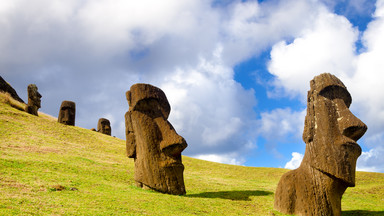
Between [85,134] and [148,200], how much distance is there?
2829 centimetres

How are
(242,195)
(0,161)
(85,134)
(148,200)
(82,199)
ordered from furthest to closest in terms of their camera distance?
(85,134) < (242,195) < (0,161) < (148,200) < (82,199)

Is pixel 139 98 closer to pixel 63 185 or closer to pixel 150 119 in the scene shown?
pixel 150 119

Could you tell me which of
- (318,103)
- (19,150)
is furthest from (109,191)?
(19,150)

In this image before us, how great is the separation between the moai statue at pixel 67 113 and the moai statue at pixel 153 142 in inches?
1109

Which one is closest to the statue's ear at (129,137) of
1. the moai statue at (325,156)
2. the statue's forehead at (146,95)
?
the statue's forehead at (146,95)

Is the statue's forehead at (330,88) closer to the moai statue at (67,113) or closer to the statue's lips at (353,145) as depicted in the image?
the statue's lips at (353,145)

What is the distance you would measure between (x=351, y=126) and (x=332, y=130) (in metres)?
0.68

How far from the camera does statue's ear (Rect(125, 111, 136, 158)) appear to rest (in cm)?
1654

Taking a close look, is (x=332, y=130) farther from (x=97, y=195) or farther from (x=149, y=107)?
(x=97, y=195)

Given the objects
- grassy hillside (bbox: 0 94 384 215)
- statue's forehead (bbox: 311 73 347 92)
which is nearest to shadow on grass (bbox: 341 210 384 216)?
grassy hillside (bbox: 0 94 384 215)

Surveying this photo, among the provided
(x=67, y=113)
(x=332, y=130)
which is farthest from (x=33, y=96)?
(x=332, y=130)

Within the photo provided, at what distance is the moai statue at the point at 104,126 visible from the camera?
50241mm

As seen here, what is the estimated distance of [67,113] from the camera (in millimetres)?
42688

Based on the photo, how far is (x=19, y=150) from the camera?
72.6ft
